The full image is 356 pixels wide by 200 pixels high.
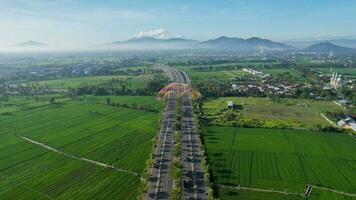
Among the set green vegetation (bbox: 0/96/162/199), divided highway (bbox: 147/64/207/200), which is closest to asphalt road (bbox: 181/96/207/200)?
divided highway (bbox: 147/64/207/200)

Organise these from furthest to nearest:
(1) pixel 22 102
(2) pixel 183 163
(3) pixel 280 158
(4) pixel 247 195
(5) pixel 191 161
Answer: (1) pixel 22 102 < (3) pixel 280 158 < (5) pixel 191 161 < (2) pixel 183 163 < (4) pixel 247 195

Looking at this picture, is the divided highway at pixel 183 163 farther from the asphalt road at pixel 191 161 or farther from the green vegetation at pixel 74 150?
the green vegetation at pixel 74 150

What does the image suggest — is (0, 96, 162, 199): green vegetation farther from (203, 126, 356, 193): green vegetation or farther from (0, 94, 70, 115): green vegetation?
(203, 126, 356, 193): green vegetation

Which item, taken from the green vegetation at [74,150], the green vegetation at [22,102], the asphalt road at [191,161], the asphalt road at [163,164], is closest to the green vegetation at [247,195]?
the asphalt road at [191,161]

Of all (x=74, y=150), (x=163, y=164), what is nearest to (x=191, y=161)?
(x=163, y=164)

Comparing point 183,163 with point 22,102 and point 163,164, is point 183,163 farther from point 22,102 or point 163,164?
point 22,102

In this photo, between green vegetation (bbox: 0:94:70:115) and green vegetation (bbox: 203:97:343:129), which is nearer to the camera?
green vegetation (bbox: 203:97:343:129)
